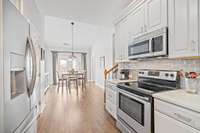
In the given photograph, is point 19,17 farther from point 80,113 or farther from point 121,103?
point 80,113

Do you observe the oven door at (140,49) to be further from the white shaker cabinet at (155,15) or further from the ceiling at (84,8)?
the ceiling at (84,8)

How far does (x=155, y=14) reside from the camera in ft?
→ 5.97

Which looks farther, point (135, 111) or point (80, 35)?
point (80, 35)

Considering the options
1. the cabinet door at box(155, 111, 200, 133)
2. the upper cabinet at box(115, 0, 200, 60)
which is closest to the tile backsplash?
the upper cabinet at box(115, 0, 200, 60)

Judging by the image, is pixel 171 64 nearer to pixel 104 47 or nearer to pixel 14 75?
pixel 14 75

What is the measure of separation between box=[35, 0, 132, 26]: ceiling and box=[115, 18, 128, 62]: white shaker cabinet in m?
0.57

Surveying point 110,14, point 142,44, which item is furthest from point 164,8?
point 110,14

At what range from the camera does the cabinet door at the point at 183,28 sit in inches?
51.4

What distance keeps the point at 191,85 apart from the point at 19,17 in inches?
77.3

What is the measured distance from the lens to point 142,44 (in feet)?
6.88

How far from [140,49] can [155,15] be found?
0.59 m

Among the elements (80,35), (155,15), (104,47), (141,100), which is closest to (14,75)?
(141,100)

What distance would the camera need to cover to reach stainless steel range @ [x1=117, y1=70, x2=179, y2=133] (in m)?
1.52

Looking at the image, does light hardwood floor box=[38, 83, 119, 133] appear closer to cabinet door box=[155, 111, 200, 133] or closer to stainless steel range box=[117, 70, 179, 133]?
stainless steel range box=[117, 70, 179, 133]
